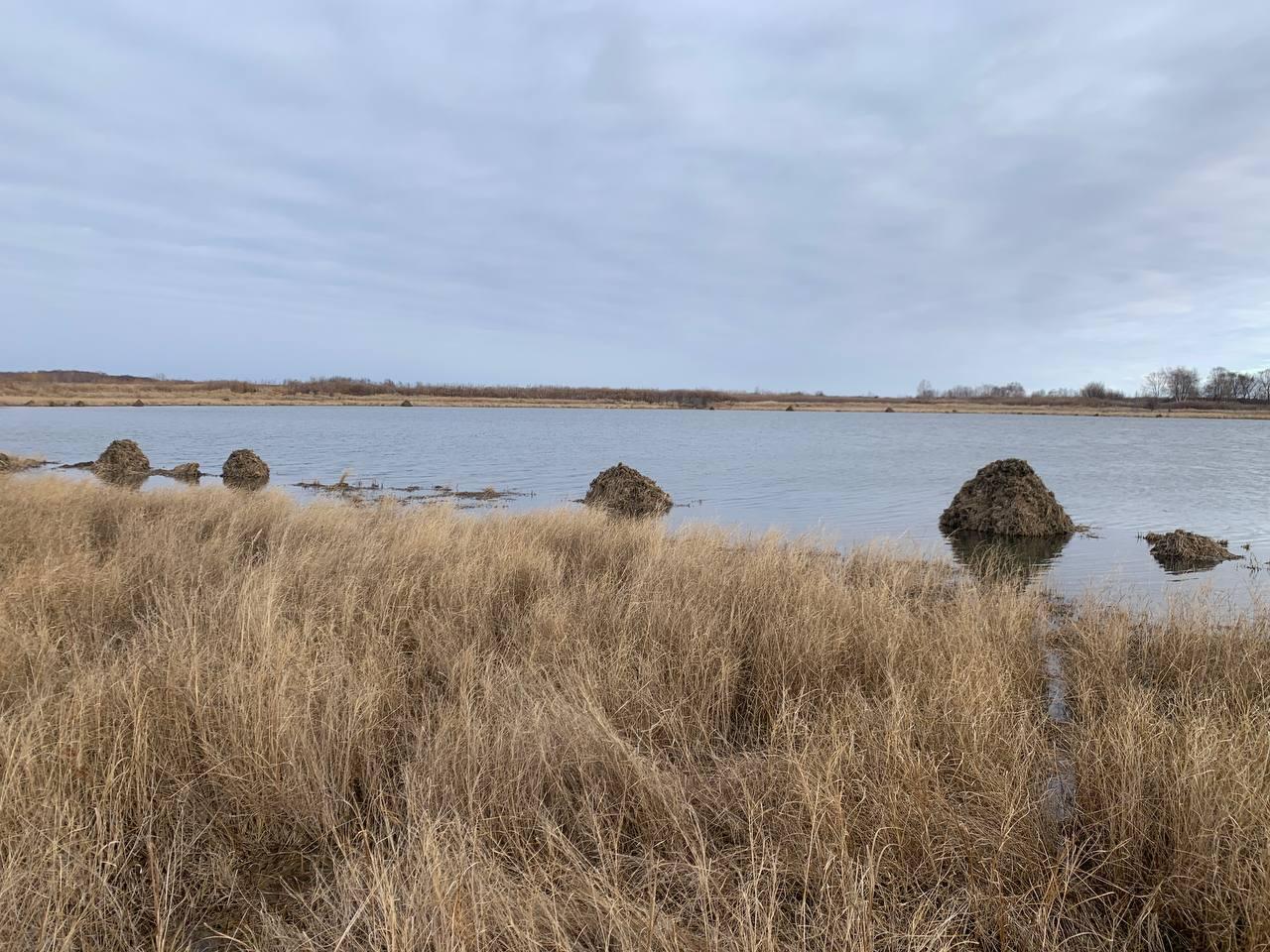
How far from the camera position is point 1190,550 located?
11.4 m

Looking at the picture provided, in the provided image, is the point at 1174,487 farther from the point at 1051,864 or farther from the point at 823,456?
the point at 1051,864

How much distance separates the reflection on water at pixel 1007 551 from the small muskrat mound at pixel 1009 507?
19 cm

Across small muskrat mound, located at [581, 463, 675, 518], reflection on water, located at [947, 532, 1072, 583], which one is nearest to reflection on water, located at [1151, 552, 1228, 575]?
reflection on water, located at [947, 532, 1072, 583]

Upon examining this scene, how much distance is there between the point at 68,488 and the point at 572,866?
13.4 metres

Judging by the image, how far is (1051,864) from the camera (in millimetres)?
2514

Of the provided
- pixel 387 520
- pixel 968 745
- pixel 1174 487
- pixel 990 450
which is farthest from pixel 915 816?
pixel 990 450

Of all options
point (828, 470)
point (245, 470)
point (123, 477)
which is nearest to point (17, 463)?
point (123, 477)

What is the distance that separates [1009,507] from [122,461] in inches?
1012

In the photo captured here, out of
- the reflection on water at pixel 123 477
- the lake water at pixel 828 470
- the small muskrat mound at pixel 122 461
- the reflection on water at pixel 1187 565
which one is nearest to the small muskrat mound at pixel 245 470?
the lake water at pixel 828 470

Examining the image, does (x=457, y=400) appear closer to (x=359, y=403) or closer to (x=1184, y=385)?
(x=359, y=403)

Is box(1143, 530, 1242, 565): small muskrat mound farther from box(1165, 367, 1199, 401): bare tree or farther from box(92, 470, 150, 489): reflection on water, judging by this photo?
box(1165, 367, 1199, 401): bare tree

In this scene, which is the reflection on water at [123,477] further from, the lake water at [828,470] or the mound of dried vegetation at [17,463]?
the lake water at [828,470]

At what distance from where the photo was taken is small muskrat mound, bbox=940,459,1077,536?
13.8m

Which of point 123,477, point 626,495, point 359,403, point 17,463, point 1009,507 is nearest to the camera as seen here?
point 1009,507
